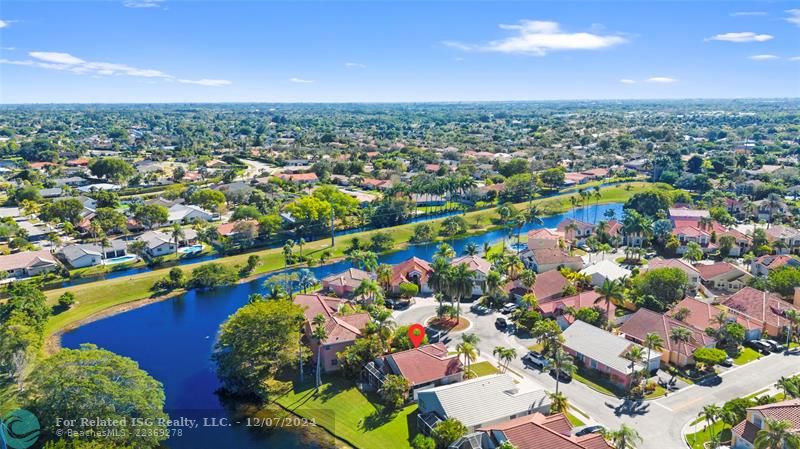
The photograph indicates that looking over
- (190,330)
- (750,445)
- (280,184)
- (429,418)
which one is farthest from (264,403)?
(280,184)

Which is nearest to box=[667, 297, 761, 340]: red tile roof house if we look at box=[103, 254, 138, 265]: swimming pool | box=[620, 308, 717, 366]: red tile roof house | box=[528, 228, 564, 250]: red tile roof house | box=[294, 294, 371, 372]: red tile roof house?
box=[620, 308, 717, 366]: red tile roof house

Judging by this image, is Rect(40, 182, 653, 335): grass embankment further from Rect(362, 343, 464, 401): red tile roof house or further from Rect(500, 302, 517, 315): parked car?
Rect(362, 343, 464, 401): red tile roof house

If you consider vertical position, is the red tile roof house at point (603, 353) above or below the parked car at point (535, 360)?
above

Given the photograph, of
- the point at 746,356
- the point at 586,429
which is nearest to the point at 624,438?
the point at 586,429

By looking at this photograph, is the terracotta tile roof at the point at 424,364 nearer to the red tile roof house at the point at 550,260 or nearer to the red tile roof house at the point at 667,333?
the red tile roof house at the point at 667,333

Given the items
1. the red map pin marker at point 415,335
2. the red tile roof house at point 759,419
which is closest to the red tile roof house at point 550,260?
the red map pin marker at point 415,335

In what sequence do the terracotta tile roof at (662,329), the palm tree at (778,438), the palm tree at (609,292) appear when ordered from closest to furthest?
the palm tree at (778,438), the terracotta tile roof at (662,329), the palm tree at (609,292)

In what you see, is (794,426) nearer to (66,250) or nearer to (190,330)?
(190,330)
